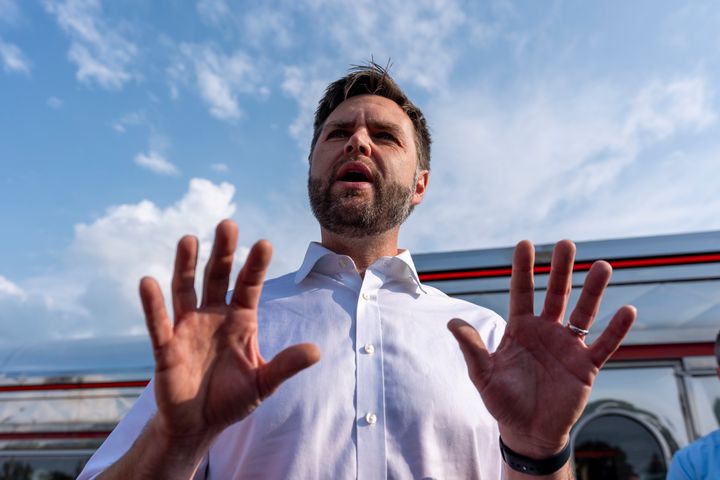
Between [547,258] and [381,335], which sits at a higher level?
[547,258]

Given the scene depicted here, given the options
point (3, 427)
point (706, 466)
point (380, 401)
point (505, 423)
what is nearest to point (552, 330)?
point (505, 423)

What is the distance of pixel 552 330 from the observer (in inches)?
48.9

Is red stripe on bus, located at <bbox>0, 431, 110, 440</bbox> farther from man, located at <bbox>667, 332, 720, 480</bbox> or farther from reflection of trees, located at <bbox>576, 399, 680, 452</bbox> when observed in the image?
man, located at <bbox>667, 332, 720, 480</bbox>

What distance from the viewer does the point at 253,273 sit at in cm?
111

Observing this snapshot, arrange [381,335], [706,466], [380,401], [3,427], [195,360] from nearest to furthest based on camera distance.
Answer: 1. [195,360]
2. [380,401]
3. [381,335]
4. [706,466]
5. [3,427]

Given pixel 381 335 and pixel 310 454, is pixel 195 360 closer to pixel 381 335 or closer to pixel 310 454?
pixel 310 454

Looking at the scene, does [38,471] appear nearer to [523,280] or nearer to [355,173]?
[355,173]

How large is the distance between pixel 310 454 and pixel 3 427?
12.3 ft

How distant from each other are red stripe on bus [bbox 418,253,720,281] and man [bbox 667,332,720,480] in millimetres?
1203

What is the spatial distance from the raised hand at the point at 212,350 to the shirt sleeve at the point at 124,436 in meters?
0.36

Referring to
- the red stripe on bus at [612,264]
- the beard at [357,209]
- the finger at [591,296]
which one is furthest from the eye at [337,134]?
the red stripe on bus at [612,264]

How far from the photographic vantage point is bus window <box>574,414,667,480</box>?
2754 millimetres

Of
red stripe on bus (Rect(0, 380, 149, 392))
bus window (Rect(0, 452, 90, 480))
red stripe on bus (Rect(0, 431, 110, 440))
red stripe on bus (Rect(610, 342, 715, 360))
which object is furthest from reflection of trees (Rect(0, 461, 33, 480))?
red stripe on bus (Rect(610, 342, 715, 360))

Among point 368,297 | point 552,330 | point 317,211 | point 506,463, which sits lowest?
point 506,463
